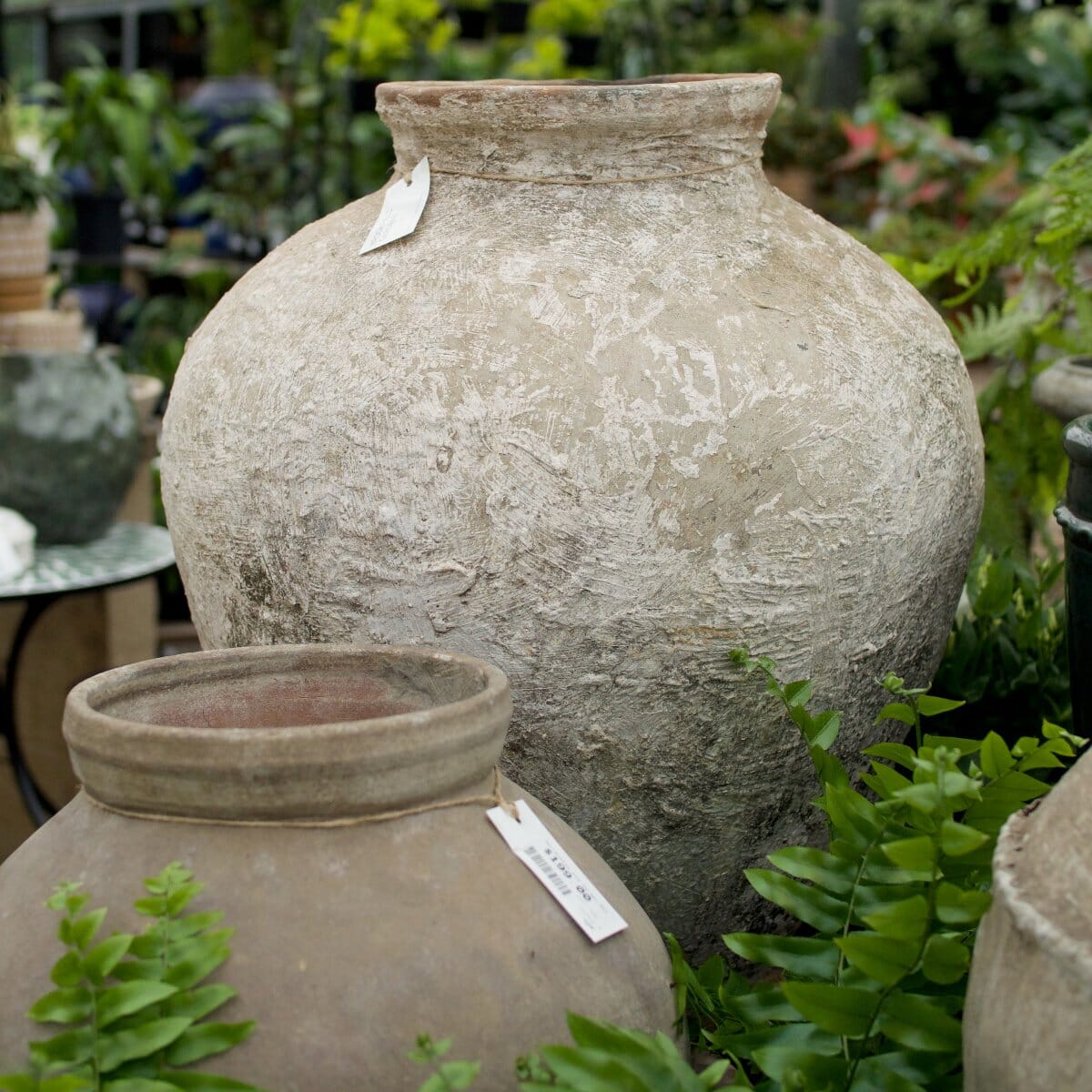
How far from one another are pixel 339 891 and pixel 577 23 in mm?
7656

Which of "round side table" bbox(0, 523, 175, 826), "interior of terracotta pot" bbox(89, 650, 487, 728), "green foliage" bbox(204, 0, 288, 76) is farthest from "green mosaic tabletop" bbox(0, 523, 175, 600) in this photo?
"green foliage" bbox(204, 0, 288, 76)

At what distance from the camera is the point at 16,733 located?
11.1ft

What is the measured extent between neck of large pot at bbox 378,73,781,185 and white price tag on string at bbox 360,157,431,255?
0.03 m

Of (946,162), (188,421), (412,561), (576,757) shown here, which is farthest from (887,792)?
(946,162)

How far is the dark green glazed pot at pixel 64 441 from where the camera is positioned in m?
3.21

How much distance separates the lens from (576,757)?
→ 177 cm

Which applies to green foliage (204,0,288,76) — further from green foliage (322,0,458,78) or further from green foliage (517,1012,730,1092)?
green foliage (517,1012,730,1092)

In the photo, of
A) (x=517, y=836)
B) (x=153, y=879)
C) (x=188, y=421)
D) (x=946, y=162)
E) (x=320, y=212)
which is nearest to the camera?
(x=153, y=879)

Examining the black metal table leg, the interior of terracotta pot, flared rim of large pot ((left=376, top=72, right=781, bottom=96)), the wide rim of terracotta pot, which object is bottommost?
the black metal table leg

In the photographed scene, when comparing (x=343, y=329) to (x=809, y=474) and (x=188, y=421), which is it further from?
(x=809, y=474)

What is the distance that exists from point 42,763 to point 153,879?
8.77ft

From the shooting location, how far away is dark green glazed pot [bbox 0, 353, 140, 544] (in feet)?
10.5

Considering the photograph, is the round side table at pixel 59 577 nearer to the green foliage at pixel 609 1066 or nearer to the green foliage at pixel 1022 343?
the green foliage at pixel 1022 343

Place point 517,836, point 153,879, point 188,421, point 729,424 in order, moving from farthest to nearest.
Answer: point 188,421, point 729,424, point 517,836, point 153,879
